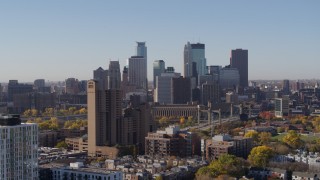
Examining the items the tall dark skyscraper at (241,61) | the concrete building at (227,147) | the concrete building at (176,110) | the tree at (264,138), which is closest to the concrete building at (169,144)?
the concrete building at (227,147)

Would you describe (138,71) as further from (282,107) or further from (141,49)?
(282,107)

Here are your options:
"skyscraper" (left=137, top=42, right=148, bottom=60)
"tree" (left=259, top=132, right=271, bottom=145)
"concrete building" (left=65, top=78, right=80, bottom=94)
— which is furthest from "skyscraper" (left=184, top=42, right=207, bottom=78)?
"tree" (left=259, top=132, right=271, bottom=145)

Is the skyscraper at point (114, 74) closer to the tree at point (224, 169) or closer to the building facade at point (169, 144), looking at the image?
the building facade at point (169, 144)

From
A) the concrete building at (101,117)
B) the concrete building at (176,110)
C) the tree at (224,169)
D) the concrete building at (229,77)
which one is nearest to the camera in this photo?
the tree at (224,169)

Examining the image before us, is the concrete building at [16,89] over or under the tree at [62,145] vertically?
over

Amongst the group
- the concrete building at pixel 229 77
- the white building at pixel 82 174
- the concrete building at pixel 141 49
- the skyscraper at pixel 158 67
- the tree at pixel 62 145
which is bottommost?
the tree at pixel 62 145

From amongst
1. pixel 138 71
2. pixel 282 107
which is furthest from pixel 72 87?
pixel 282 107

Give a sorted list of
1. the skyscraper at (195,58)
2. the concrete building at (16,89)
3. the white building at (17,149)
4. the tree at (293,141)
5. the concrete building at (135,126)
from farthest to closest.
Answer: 1. the skyscraper at (195,58)
2. the concrete building at (16,89)
3. the tree at (293,141)
4. the concrete building at (135,126)
5. the white building at (17,149)

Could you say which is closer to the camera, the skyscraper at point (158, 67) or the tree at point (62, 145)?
the tree at point (62, 145)
